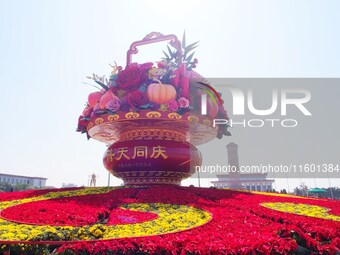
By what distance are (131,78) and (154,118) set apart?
1.86 metres

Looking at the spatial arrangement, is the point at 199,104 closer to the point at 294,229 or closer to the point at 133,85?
the point at 133,85

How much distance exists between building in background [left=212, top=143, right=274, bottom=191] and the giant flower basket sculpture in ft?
206

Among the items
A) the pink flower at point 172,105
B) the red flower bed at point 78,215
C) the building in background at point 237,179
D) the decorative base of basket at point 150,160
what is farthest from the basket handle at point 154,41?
the building in background at point 237,179

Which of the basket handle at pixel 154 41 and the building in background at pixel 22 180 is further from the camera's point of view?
the building in background at pixel 22 180

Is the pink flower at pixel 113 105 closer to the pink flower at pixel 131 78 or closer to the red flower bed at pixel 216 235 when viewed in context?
the pink flower at pixel 131 78

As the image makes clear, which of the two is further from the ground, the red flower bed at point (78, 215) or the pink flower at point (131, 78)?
the pink flower at point (131, 78)

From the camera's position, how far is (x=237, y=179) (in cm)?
7425

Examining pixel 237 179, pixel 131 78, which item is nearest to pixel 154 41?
pixel 131 78

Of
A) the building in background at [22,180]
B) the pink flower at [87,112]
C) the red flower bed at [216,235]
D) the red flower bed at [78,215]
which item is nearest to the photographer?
the red flower bed at [216,235]

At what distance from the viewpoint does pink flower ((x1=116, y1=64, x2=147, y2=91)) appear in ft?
37.1

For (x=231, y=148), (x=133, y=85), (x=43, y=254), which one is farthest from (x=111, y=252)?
(x=231, y=148)

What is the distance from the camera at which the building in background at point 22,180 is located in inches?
3609

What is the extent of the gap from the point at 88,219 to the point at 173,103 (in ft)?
20.8

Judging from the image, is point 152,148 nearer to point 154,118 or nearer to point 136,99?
point 154,118
